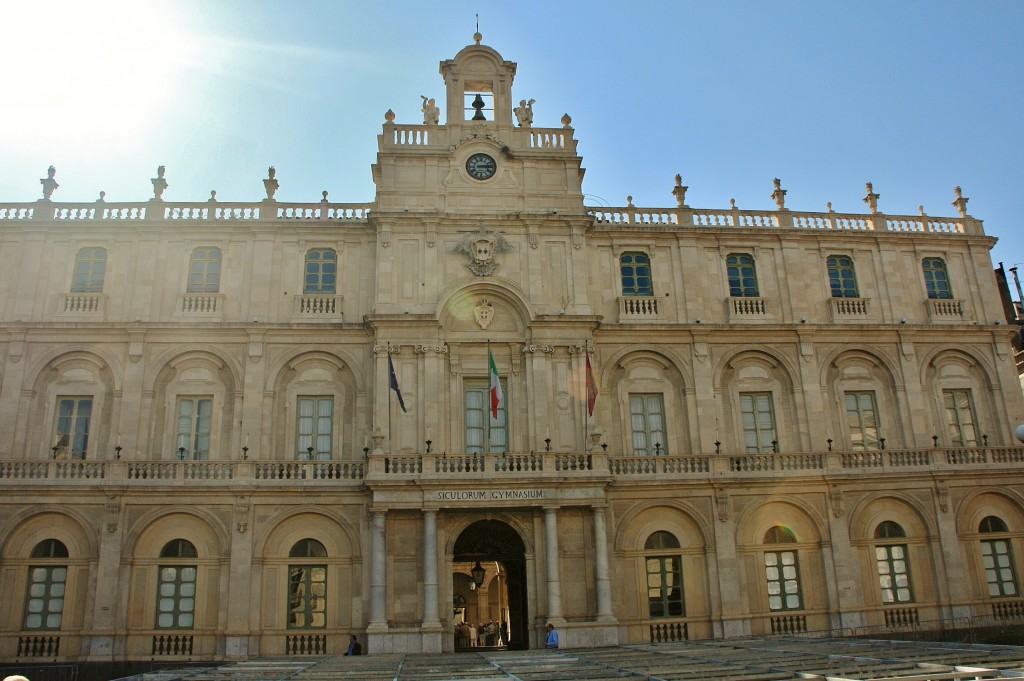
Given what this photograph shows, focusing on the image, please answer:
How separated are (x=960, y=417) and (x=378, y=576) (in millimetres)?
22742

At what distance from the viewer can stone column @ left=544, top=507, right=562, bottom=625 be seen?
2764 cm

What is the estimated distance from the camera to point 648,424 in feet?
105

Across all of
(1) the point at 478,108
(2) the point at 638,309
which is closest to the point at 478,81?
(1) the point at 478,108

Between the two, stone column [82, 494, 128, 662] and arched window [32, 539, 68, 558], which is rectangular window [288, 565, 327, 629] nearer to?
stone column [82, 494, 128, 662]

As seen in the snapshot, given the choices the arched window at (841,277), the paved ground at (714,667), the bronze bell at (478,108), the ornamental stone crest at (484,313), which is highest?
the bronze bell at (478,108)

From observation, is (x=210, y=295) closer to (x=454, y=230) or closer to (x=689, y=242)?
(x=454, y=230)

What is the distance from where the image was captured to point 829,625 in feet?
97.7

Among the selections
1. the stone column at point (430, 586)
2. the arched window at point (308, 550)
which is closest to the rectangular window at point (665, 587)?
the stone column at point (430, 586)

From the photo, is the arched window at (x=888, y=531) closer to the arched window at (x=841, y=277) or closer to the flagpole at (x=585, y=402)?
the arched window at (x=841, y=277)

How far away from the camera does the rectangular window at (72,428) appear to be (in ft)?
97.9

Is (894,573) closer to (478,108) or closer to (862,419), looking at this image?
(862,419)

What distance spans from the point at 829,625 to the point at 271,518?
758 inches

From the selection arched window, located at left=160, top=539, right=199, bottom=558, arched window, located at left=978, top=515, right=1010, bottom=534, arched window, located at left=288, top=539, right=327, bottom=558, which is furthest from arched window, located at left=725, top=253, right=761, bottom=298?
arched window, located at left=160, top=539, right=199, bottom=558

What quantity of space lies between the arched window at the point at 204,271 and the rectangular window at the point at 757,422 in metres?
20.0
